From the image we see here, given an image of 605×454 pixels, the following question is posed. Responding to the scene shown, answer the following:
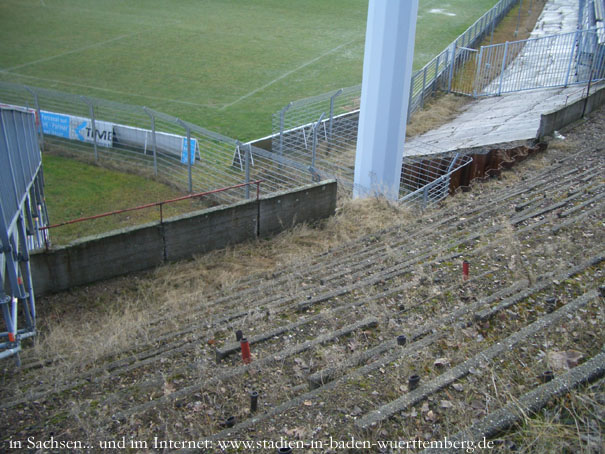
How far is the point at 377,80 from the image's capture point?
12406mm

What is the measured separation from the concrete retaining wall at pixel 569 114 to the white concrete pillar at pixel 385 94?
158 inches

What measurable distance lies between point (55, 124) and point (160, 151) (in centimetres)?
378

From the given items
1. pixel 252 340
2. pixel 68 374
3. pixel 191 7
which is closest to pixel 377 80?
pixel 252 340

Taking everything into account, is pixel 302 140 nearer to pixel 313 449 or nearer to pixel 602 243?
pixel 602 243

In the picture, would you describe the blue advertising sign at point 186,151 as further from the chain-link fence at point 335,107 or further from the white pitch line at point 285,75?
the white pitch line at point 285,75

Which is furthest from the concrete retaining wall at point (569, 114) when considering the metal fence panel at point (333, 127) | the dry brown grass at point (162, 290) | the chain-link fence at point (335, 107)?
the chain-link fence at point (335, 107)

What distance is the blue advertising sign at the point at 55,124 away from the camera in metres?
17.4

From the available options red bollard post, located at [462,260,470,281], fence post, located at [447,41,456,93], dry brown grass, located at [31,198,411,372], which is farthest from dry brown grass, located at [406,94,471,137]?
red bollard post, located at [462,260,470,281]

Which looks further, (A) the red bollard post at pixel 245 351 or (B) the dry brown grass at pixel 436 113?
(B) the dry brown grass at pixel 436 113

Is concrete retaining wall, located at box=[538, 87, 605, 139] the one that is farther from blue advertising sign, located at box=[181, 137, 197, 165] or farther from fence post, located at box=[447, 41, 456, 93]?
blue advertising sign, located at box=[181, 137, 197, 165]

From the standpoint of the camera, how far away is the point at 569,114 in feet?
50.8

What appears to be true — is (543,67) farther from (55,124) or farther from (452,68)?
(55,124)

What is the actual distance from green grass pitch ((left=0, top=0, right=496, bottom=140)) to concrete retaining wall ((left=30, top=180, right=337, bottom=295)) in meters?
7.44

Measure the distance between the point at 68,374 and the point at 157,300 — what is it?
2.79m
